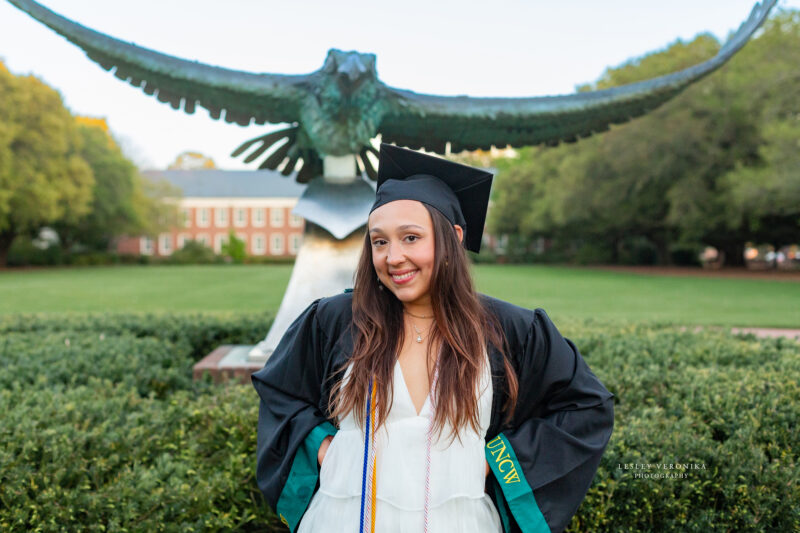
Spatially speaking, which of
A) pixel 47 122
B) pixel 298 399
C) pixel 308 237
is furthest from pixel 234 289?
pixel 298 399

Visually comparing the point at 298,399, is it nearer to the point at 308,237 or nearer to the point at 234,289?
the point at 308,237

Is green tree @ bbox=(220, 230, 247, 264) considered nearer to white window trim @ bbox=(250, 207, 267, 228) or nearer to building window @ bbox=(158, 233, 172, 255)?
white window trim @ bbox=(250, 207, 267, 228)

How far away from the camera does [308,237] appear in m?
4.55

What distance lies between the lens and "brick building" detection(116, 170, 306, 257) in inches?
2222

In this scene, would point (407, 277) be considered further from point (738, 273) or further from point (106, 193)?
point (106, 193)

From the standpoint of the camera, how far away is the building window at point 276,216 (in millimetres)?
56875

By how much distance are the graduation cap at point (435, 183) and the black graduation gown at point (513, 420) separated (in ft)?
1.11

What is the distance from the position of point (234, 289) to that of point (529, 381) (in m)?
19.2

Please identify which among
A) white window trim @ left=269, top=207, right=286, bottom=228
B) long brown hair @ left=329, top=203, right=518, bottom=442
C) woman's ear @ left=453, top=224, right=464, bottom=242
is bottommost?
long brown hair @ left=329, top=203, right=518, bottom=442

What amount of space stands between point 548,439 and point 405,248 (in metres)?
0.75

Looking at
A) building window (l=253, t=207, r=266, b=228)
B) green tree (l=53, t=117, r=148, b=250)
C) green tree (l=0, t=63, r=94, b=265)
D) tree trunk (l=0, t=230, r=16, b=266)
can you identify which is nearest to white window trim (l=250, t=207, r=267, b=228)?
building window (l=253, t=207, r=266, b=228)

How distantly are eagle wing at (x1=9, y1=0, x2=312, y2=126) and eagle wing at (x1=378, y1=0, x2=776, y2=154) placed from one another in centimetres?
74

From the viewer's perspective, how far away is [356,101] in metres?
4.01

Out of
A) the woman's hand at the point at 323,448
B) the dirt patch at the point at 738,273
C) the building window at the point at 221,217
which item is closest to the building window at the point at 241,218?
the building window at the point at 221,217
